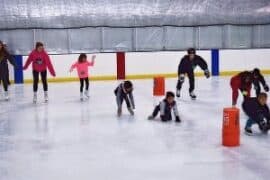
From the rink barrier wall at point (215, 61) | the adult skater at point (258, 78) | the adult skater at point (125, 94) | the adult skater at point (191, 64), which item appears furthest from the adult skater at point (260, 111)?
the rink barrier wall at point (215, 61)

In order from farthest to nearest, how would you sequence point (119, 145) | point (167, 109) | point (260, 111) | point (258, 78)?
point (258, 78) < point (167, 109) < point (260, 111) < point (119, 145)

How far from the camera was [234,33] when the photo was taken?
16203 millimetres

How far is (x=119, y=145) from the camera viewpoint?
6.33m

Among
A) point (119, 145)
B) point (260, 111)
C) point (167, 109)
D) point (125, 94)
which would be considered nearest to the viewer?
point (119, 145)

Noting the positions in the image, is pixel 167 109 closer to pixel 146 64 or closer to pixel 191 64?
pixel 191 64

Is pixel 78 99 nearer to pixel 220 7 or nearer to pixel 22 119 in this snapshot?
pixel 22 119

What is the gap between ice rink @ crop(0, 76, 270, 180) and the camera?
509cm

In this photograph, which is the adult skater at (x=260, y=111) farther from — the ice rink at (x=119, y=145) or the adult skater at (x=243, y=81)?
the adult skater at (x=243, y=81)

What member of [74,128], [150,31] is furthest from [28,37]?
[74,128]

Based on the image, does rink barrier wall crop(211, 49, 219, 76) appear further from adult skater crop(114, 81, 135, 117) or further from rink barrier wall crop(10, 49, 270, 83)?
adult skater crop(114, 81, 135, 117)

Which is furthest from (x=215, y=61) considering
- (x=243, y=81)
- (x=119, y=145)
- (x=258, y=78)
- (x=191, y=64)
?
(x=119, y=145)

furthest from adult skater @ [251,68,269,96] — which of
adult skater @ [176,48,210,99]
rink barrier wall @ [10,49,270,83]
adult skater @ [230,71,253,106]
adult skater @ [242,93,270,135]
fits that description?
rink barrier wall @ [10,49,270,83]

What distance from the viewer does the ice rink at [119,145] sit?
5.09 metres

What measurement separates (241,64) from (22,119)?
942cm
